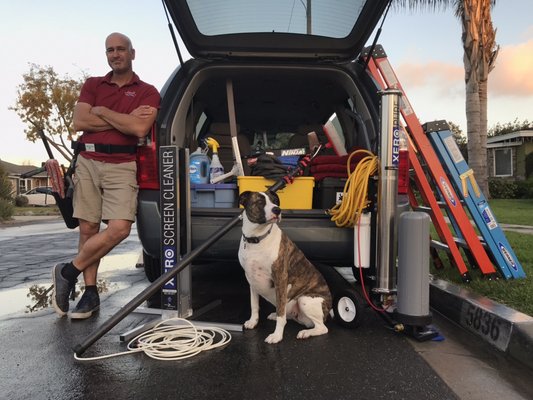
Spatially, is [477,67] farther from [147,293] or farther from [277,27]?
[147,293]

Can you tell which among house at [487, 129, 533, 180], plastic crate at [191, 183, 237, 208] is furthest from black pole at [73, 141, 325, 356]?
house at [487, 129, 533, 180]

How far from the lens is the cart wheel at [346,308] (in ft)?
10.6

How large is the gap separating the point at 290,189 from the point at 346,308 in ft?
3.45

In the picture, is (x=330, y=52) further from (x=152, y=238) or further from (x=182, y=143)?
(x=152, y=238)

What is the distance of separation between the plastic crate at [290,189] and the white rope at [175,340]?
3.75ft

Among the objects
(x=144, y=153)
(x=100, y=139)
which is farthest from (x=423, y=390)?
(x=100, y=139)

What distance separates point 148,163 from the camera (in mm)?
3494

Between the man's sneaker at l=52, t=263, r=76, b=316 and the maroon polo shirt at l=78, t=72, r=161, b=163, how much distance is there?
1.00 metres

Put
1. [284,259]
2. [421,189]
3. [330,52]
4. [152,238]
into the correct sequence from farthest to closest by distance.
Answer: [421,189] → [330,52] → [152,238] → [284,259]

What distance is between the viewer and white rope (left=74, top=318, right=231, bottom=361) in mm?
2771

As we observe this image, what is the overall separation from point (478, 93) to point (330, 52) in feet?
41.5

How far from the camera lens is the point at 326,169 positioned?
3828 millimetres

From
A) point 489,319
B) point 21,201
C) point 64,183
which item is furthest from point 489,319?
point 21,201

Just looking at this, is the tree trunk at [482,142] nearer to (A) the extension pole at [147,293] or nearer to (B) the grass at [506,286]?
(B) the grass at [506,286]
